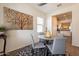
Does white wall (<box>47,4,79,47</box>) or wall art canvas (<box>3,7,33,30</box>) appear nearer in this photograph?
wall art canvas (<box>3,7,33,30</box>)

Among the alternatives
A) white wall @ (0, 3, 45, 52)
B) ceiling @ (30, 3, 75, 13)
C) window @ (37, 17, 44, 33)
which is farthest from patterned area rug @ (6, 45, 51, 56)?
ceiling @ (30, 3, 75, 13)

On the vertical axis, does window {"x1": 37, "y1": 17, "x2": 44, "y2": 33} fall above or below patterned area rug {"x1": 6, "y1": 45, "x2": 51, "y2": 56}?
above

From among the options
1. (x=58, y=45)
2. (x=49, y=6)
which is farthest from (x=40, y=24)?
(x=58, y=45)

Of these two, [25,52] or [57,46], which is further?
[57,46]

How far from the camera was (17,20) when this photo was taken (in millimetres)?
1773

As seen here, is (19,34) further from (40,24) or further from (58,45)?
(58,45)

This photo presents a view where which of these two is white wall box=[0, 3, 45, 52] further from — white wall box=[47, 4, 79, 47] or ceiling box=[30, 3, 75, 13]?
white wall box=[47, 4, 79, 47]

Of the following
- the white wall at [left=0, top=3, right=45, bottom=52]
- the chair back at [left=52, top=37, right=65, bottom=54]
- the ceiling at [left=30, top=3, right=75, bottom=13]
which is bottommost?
the chair back at [left=52, top=37, right=65, bottom=54]

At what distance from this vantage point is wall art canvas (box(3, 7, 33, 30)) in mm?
1720

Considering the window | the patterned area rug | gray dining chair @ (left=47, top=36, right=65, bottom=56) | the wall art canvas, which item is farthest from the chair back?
the wall art canvas

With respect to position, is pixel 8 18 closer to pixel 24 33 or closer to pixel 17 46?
pixel 24 33

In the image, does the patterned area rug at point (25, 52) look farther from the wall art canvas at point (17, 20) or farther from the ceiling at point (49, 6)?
the ceiling at point (49, 6)

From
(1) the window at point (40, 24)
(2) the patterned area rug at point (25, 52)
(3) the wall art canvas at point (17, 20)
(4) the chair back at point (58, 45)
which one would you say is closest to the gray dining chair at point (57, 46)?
(4) the chair back at point (58, 45)

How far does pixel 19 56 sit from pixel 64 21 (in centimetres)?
102
